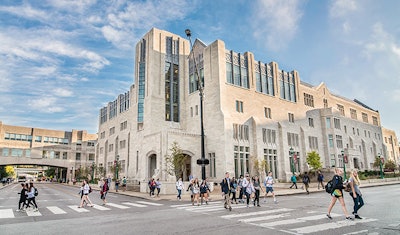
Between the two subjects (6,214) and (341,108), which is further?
(341,108)

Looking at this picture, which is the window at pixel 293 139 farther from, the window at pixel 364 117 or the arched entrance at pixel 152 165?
the window at pixel 364 117

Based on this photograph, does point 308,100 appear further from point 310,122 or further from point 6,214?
point 6,214

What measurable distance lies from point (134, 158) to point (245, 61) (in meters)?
25.8

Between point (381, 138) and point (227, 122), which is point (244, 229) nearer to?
point (227, 122)

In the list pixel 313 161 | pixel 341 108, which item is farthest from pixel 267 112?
pixel 341 108

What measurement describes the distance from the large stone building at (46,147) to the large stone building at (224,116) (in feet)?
102

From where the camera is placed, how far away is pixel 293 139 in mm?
42750

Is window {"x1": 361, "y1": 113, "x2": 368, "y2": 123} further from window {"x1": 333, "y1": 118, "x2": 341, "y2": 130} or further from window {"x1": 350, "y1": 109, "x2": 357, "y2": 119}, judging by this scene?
window {"x1": 333, "y1": 118, "x2": 341, "y2": 130}

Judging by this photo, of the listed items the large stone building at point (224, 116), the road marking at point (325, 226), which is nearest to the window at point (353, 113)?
the large stone building at point (224, 116)

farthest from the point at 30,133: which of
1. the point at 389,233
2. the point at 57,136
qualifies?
the point at 389,233

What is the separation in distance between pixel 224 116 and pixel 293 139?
50.6ft

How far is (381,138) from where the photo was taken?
66.0 metres

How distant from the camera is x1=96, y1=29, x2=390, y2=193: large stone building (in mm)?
34625

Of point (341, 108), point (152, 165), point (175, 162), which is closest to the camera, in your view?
point (175, 162)
